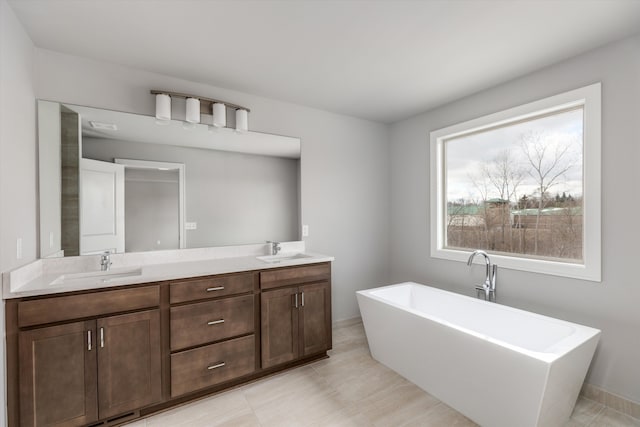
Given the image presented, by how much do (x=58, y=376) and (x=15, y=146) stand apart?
1.35 meters

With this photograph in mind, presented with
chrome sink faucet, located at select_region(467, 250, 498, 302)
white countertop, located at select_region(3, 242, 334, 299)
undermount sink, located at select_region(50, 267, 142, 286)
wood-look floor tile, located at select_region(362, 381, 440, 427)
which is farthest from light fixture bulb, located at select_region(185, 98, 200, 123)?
chrome sink faucet, located at select_region(467, 250, 498, 302)

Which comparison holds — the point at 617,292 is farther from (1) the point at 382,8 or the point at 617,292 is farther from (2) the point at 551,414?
(1) the point at 382,8

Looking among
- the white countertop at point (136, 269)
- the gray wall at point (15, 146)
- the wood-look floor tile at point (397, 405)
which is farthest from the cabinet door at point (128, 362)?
the wood-look floor tile at point (397, 405)

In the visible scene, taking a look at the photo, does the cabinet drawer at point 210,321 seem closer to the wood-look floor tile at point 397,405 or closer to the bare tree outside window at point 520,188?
the wood-look floor tile at point 397,405

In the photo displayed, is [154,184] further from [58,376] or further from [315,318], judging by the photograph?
[315,318]

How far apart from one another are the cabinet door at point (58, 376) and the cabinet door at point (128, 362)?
48 mm

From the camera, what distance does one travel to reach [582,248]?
2.14m

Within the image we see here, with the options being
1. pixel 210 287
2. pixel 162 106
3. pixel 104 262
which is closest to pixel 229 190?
pixel 162 106

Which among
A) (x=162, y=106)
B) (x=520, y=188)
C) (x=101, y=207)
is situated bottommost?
(x=101, y=207)

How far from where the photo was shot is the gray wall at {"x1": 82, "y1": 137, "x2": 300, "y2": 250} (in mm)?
2330

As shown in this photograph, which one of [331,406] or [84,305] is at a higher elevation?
[84,305]

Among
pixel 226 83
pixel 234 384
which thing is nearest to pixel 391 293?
pixel 234 384

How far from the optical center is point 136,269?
7.08 ft

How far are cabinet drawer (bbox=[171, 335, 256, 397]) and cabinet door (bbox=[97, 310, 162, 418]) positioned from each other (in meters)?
0.12
